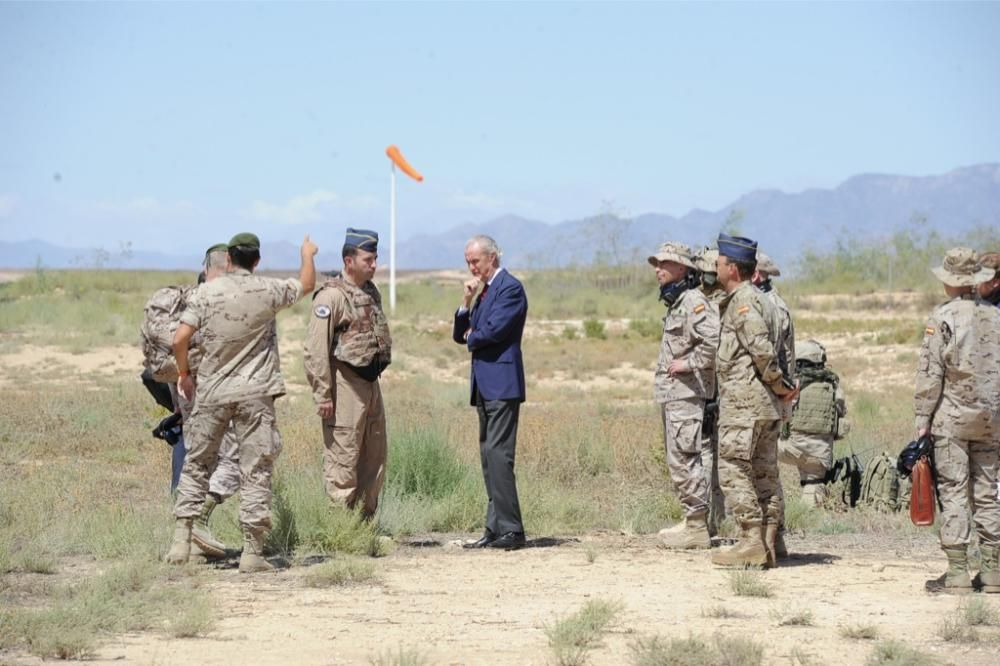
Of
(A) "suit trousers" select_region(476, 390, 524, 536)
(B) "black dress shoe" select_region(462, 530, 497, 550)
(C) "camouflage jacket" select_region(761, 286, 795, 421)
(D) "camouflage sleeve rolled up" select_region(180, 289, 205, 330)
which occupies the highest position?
(D) "camouflage sleeve rolled up" select_region(180, 289, 205, 330)

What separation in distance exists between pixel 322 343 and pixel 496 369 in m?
1.24

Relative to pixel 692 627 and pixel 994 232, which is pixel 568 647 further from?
pixel 994 232

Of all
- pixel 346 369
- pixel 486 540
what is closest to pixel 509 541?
pixel 486 540

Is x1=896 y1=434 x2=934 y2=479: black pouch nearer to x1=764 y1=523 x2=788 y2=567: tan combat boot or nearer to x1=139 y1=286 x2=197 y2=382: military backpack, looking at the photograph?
x1=764 y1=523 x2=788 y2=567: tan combat boot

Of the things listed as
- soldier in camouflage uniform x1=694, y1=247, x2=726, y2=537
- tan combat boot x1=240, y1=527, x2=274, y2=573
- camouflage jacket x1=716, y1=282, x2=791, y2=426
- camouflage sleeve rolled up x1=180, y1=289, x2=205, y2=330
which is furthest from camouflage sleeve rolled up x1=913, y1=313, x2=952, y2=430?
camouflage sleeve rolled up x1=180, y1=289, x2=205, y2=330

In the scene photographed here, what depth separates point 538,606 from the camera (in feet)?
25.5

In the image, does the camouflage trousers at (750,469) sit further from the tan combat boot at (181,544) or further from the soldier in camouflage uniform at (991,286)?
the tan combat boot at (181,544)

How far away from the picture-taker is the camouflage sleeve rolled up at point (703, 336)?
9430 millimetres

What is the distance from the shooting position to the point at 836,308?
130 ft

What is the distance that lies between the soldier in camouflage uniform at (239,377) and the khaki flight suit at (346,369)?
0.59m

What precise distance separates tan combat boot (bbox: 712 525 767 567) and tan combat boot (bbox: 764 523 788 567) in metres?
0.06

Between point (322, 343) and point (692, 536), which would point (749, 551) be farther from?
point (322, 343)

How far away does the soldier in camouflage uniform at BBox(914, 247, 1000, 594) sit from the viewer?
7.83m

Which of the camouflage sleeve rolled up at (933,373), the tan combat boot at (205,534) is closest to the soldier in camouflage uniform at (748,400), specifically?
the camouflage sleeve rolled up at (933,373)
